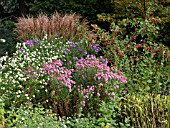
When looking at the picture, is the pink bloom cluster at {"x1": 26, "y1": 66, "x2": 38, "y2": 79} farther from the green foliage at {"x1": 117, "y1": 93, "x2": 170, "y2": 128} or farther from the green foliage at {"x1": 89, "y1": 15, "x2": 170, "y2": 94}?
the green foliage at {"x1": 89, "y1": 15, "x2": 170, "y2": 94}

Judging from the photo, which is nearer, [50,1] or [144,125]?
[144,125]

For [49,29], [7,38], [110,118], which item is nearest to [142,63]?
[110,118]

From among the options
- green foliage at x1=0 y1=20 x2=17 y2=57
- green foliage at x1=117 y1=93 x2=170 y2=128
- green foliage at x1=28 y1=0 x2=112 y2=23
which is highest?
green foliage at x1=117 y1=93 x2=170 y2=128

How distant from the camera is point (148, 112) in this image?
15.1ft

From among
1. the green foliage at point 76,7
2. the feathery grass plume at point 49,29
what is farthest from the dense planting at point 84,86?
the green foliage at point 76,7

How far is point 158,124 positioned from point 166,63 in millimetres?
2644

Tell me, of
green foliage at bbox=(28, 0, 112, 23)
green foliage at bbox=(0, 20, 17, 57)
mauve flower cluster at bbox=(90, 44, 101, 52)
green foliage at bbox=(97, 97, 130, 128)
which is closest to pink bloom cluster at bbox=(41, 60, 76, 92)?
green foliage at bbox=(97, 97, 130, 128)

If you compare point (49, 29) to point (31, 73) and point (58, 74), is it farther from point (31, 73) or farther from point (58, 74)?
point (31, 73)

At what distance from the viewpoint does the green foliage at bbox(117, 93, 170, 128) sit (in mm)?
4430

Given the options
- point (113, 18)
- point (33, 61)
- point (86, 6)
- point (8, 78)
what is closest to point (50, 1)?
point (86, 6)

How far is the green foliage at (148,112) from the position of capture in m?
4.43

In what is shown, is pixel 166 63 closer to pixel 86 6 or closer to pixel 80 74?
pixel 80 74

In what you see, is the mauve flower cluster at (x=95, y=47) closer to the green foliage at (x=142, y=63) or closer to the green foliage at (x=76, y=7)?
the green foliage at (x=142, y=63)

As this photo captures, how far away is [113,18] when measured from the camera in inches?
375
